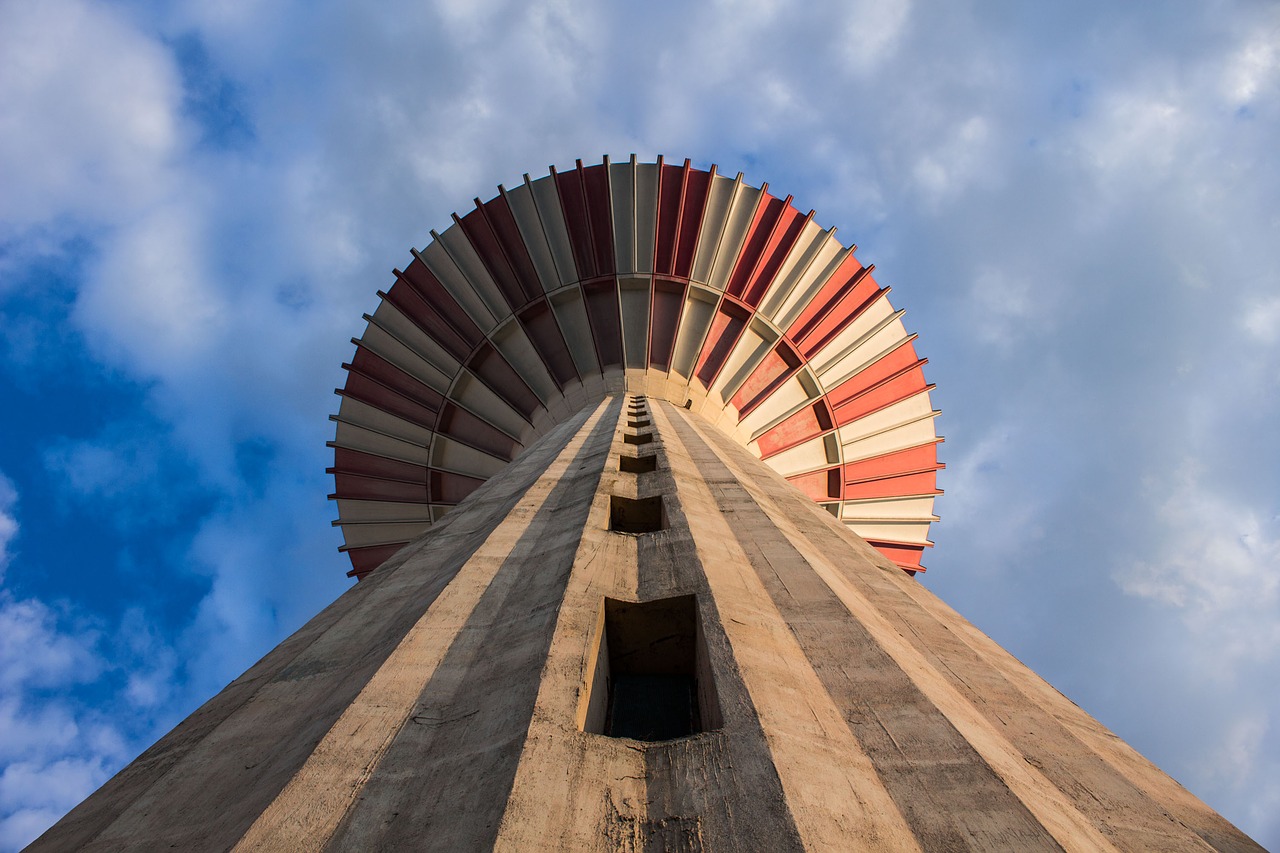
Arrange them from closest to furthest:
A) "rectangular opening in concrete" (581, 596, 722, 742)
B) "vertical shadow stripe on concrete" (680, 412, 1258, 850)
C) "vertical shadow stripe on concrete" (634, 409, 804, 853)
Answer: "vertical shadow stripe on concrete" (634, 409, 804, 853) → "vertical shadow stripe on concrete" (680, 412, 1258, 850) → "rectangular opening in concrete" (581, 596, 722, 742)

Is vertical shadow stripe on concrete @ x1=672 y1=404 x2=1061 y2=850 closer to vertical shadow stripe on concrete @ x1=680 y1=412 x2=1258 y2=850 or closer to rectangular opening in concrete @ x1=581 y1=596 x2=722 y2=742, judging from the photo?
vertical shadow stripe on concrete @ x1=680 y1=412 x2=1258 y2=850

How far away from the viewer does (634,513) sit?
322 inches

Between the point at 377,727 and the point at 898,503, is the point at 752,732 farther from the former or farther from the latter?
the point at 898,503

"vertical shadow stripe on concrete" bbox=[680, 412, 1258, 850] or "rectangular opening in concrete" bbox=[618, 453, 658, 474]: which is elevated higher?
"rectangular opening in concrete" bbox=[618, 453, 658, 474]

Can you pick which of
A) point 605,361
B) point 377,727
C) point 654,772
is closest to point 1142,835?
point 654,772

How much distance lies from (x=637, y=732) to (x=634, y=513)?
386 cm

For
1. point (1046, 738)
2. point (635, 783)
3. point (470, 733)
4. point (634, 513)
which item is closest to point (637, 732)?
point (470, 733)

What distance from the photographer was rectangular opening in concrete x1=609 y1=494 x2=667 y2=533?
811 cm

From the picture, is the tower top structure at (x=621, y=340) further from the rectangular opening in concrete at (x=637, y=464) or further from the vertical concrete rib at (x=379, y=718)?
the vertical concrete rib at (x=379, y=718)

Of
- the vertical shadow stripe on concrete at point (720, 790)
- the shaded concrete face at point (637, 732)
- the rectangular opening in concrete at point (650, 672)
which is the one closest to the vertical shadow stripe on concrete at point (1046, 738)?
the shaded concrete face at point (637, 732)

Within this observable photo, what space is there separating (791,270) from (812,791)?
62.6ft

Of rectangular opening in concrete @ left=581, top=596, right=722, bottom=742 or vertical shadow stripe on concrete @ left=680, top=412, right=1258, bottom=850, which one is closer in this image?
vertical shadow stripe on concrete @ left=680, top=412, right=1258, bottom=850

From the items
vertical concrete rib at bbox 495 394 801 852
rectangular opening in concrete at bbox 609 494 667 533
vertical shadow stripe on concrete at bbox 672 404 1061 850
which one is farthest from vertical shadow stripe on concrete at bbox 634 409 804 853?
rectangular opening in concrete at bbox 609 494 667 533

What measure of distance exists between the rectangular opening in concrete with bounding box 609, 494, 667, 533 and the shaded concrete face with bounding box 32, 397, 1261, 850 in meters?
1.45
